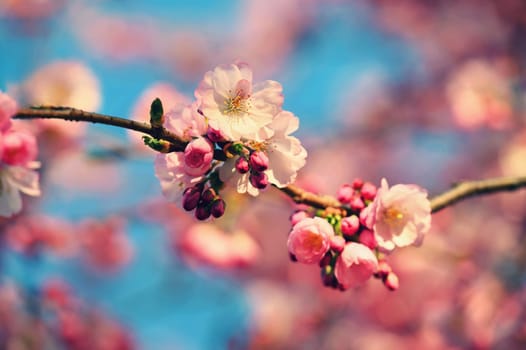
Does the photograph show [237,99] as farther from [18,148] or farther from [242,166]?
[18,148]

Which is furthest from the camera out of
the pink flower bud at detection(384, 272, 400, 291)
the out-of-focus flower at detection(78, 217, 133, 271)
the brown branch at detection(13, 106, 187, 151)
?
the out-of-focus flower at detection(78, 217, 133, 271)

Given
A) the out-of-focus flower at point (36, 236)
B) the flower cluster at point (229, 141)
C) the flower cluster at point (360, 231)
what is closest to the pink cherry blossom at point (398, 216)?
the flower cluster at point (360, 231)

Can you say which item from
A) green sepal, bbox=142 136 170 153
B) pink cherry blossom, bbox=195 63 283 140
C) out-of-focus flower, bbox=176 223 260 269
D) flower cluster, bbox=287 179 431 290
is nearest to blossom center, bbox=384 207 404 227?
flower cluster, bbox=287 179 431 290

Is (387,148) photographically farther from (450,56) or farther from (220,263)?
(220,263)

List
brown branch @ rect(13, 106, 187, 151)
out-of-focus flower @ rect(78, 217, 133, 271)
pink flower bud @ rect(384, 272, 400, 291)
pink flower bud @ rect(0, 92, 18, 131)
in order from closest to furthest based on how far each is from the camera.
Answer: brown branch @ rect(13, 106, 187, 151) < pink flower bud @ rect(0, 92, 18, 131) < pink flower bud @ rect(384, 272, 400, 291) < out-of-focus flower @ rect(78, 217, 133, 271)

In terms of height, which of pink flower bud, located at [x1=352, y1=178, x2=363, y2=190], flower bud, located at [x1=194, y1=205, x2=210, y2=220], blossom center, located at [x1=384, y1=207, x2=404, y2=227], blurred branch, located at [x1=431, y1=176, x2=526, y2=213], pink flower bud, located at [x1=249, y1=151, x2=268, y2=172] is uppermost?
blurred branch, located at [x1=431, y1=176, x2=526, y2=213]

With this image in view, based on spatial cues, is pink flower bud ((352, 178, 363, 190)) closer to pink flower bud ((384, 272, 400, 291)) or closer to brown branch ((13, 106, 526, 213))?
brown branch ((13, 106, 526, 213))

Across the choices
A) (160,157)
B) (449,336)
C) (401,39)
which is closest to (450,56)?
(401,39)
